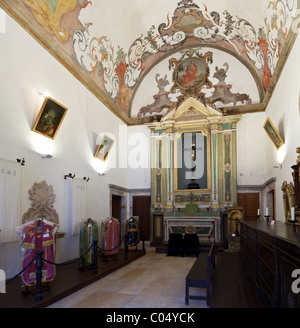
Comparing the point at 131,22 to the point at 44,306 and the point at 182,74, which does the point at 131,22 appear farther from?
the point at 44,306

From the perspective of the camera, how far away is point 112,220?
8062mm

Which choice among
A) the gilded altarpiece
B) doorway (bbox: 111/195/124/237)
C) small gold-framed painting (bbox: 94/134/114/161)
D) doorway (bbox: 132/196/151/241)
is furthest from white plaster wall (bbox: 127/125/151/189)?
small gold-framed painting (bbox: 94/134/114/161)

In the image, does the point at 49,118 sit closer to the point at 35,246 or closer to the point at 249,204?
the point at 35,246

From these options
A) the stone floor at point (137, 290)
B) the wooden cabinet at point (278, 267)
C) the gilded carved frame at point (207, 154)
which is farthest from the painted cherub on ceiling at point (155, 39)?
the stone floor at point (137, 290)

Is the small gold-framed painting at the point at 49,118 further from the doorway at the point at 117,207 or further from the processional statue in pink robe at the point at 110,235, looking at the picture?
the doorway at the point at 117,207

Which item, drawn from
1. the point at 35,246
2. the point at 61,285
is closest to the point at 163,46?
the point at 35,246

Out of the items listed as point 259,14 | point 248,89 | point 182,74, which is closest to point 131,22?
point 182,74

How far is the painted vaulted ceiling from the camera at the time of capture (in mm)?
7699

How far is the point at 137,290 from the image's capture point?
573cm

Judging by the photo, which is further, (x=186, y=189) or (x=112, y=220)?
Result: (x=186, y=189)

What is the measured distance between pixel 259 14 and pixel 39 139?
26.0 feet

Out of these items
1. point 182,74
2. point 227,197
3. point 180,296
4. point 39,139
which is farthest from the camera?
point 182,74

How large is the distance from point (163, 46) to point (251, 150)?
5.99m

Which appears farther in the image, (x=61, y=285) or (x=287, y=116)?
(x=287, y=116)
